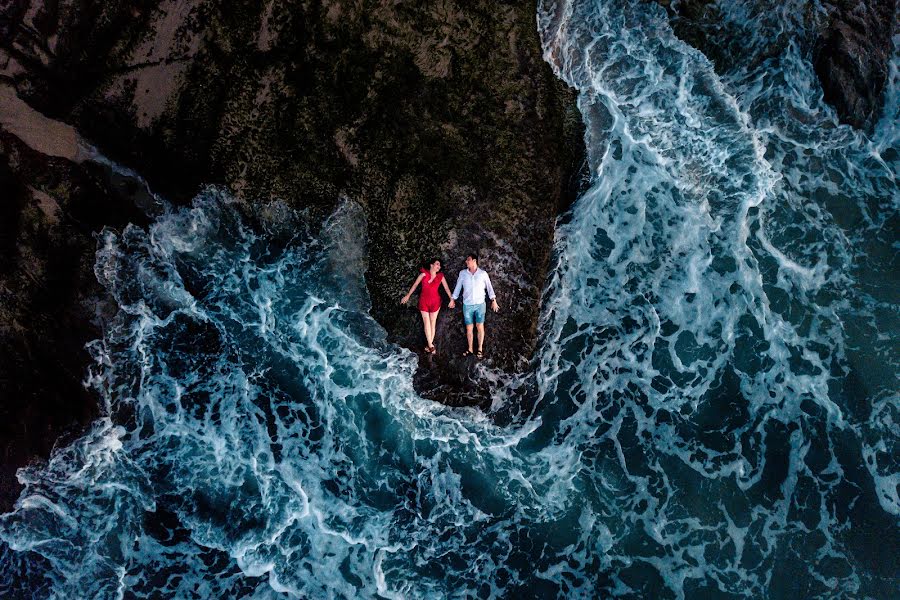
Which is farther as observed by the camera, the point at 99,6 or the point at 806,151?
the point at 806,151

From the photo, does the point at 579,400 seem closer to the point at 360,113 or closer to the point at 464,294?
the point at 464,294

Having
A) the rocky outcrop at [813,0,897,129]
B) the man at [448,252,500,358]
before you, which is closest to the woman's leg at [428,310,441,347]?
the man at [448,252,500,358]

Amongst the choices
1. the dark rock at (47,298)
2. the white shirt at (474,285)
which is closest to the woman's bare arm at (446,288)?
the white shirt at (474,285)

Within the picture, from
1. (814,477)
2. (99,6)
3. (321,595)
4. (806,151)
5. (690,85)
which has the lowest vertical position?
(321,595)

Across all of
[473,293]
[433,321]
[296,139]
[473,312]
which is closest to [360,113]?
[296,139]

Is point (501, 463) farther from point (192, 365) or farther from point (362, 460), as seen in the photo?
point (192, 365)

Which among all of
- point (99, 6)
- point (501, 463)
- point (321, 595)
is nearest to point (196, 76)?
point (99, 6)
